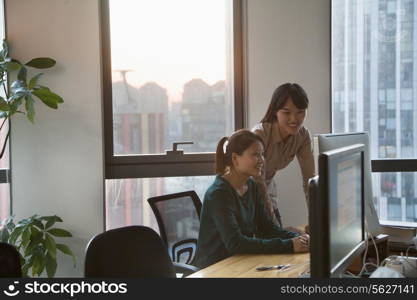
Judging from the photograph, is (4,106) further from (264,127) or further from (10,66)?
(264,127)

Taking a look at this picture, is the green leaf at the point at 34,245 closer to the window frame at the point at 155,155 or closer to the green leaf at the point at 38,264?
the green leaf at the point at 38,264

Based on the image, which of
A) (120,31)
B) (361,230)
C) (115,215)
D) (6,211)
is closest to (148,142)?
(115,215)

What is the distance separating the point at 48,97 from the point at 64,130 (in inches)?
14.1

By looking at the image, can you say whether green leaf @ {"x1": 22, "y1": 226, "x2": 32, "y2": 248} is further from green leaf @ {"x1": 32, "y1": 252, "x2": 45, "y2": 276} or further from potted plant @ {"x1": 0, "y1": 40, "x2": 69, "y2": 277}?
green leaf @ {"x1": 32, "y1": 252, "x2": 45, "y2": 276}

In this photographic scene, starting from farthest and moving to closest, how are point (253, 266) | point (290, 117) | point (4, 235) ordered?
point (4, 235) → point (290, 117) → point (253, 266)

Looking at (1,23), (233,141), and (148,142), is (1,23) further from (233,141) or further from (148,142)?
(233,141)

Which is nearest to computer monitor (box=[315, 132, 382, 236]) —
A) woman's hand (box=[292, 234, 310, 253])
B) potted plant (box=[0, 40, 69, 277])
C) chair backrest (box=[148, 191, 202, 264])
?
woman's hand (box=[292, 234, 310, 253])

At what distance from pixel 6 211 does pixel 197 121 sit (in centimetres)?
144

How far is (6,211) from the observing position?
3559 millimetres

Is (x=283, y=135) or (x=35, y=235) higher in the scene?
(x=283, y=135)

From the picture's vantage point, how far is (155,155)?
→ 3793 millimetres

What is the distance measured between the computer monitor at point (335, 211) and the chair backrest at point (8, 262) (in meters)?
0.93

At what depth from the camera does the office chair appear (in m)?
1.85

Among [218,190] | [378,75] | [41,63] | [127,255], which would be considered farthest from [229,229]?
[378,75]
